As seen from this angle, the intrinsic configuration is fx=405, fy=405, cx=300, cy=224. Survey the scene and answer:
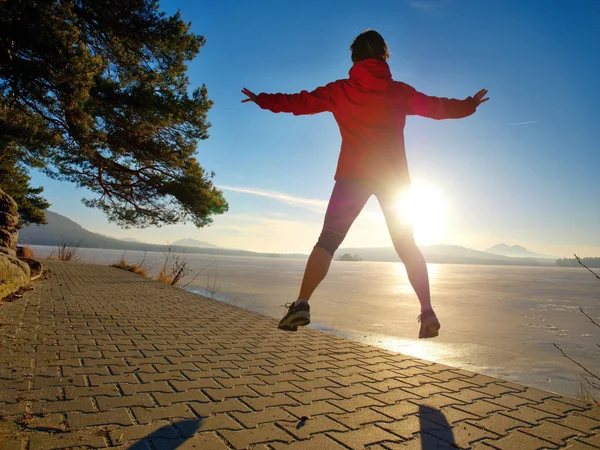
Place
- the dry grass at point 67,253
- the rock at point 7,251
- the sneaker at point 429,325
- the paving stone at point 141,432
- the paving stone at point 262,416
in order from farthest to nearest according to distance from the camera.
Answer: the dry grass at point 67,253
the rock at point 7,251
the sneaker at point 429,325
the paving stone at point 262,416
the paving stone at point 141,432

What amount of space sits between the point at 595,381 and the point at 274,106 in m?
4.78

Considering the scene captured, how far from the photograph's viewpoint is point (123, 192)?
1302 centimetres

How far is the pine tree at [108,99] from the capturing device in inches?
327

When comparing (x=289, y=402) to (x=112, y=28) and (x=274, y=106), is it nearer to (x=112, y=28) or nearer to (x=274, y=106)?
(x=274, y=106)

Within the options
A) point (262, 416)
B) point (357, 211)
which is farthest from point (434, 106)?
point (262, 416)

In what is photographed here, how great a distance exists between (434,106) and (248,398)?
2.36m

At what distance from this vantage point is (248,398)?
2701 mm

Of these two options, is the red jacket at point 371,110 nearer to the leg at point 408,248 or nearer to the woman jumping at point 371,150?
the woman jumping at point 371,150

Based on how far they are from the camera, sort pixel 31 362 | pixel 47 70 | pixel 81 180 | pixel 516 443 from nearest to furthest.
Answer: pixel 516 443
pixel 31 362
pixel 47 70
pixel 81 180

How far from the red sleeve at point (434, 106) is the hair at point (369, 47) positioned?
280mm

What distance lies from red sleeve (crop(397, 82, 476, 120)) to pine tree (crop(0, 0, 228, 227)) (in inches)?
306

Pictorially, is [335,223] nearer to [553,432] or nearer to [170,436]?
[170,436]

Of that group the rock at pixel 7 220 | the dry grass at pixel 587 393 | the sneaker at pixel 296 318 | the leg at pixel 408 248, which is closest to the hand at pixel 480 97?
the leg at pixel 408 248

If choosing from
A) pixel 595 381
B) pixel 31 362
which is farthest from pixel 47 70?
pixel 595 381
